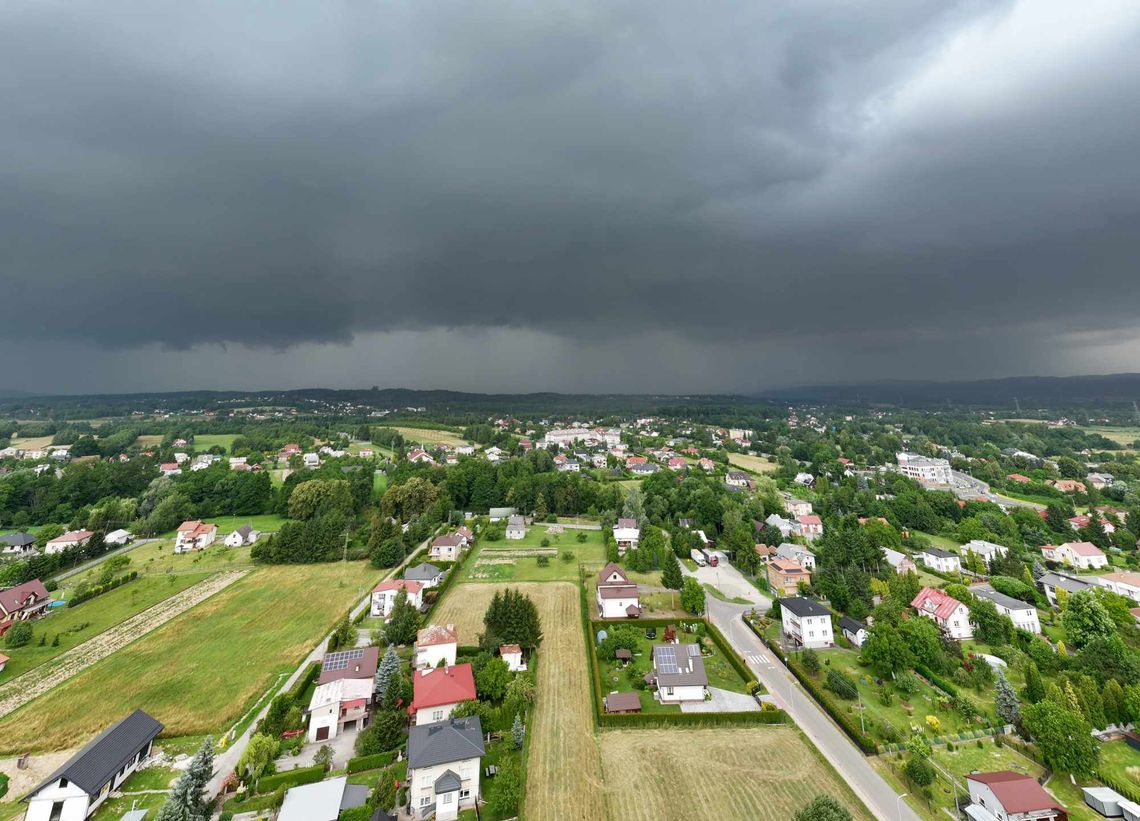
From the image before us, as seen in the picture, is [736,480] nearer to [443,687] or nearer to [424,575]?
[424,575]

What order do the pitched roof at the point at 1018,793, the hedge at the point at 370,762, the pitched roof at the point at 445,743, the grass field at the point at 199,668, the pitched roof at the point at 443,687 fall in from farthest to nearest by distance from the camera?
the grass field at the point at 199,668
the pitched roof at the point at 443,687
the hedge at the point at 370,762
the pitched roof at the point at 445,743
the pitched roof at the point at 1018,793

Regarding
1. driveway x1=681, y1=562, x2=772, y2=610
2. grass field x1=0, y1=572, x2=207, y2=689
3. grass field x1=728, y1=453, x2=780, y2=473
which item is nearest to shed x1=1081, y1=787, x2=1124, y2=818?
driveway x1=681, y1=562, x2=772, y2=610

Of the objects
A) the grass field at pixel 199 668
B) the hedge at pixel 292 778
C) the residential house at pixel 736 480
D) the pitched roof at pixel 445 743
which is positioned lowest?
the grass field at pixel 199 668

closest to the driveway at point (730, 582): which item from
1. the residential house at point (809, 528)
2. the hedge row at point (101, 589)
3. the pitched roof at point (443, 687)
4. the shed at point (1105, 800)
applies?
the residential house at point (809, 528)

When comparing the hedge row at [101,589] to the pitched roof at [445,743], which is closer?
the pitched roof at [445,743]

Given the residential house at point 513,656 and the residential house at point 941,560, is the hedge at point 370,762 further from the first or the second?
the residential house at point 941,560

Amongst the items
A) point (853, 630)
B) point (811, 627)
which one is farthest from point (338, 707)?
point (853, 630)
